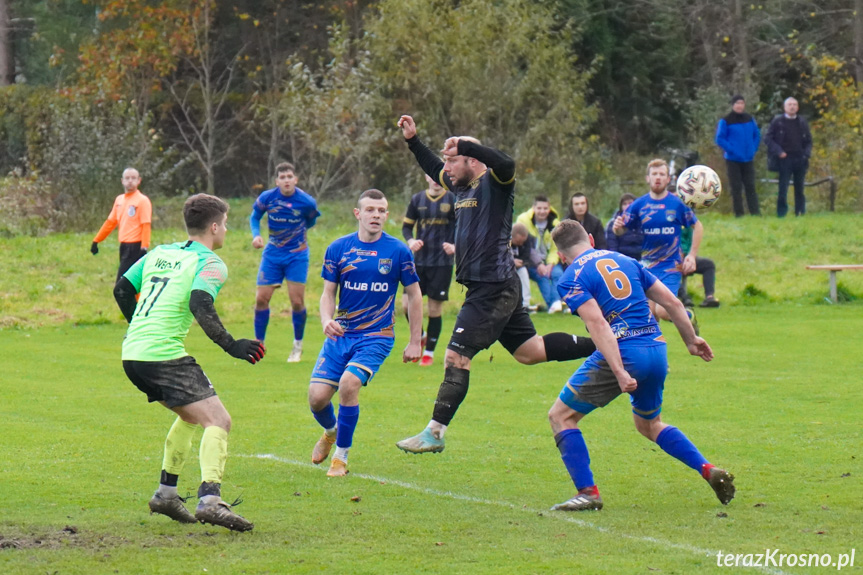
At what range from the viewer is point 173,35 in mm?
31125

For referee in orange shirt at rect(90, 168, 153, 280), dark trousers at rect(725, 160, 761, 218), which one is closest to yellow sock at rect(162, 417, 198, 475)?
referee in orange shirt at rect(90, 168, 153, 280)

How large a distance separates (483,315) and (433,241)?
5.85m

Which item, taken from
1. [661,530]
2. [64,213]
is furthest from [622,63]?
[661,530]

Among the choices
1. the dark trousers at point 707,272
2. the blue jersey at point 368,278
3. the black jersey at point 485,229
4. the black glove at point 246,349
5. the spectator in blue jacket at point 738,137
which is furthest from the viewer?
the spectator in blue jacket at point 738,137

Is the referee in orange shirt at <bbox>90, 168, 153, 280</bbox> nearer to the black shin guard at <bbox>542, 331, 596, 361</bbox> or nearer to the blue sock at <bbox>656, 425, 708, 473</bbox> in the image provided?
the black shin guard at <bbox>542, 331, 596, 361</bbox>

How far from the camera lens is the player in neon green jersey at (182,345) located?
586 cm

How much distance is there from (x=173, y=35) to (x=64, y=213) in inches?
370

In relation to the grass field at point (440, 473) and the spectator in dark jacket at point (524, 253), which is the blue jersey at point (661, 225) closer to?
the grass field at point (440, 473)

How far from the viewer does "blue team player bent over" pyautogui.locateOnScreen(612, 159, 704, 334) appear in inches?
470

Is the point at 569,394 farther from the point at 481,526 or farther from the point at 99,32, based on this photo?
the point at 99,32

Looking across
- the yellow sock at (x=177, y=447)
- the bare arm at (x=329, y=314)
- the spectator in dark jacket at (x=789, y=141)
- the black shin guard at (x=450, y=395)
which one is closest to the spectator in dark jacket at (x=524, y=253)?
the spectator in dark jacket at (x=789, y=141)

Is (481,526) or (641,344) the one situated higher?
(641,344)

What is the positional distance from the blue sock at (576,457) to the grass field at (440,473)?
0.81 ft

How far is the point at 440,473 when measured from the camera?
302 inches
